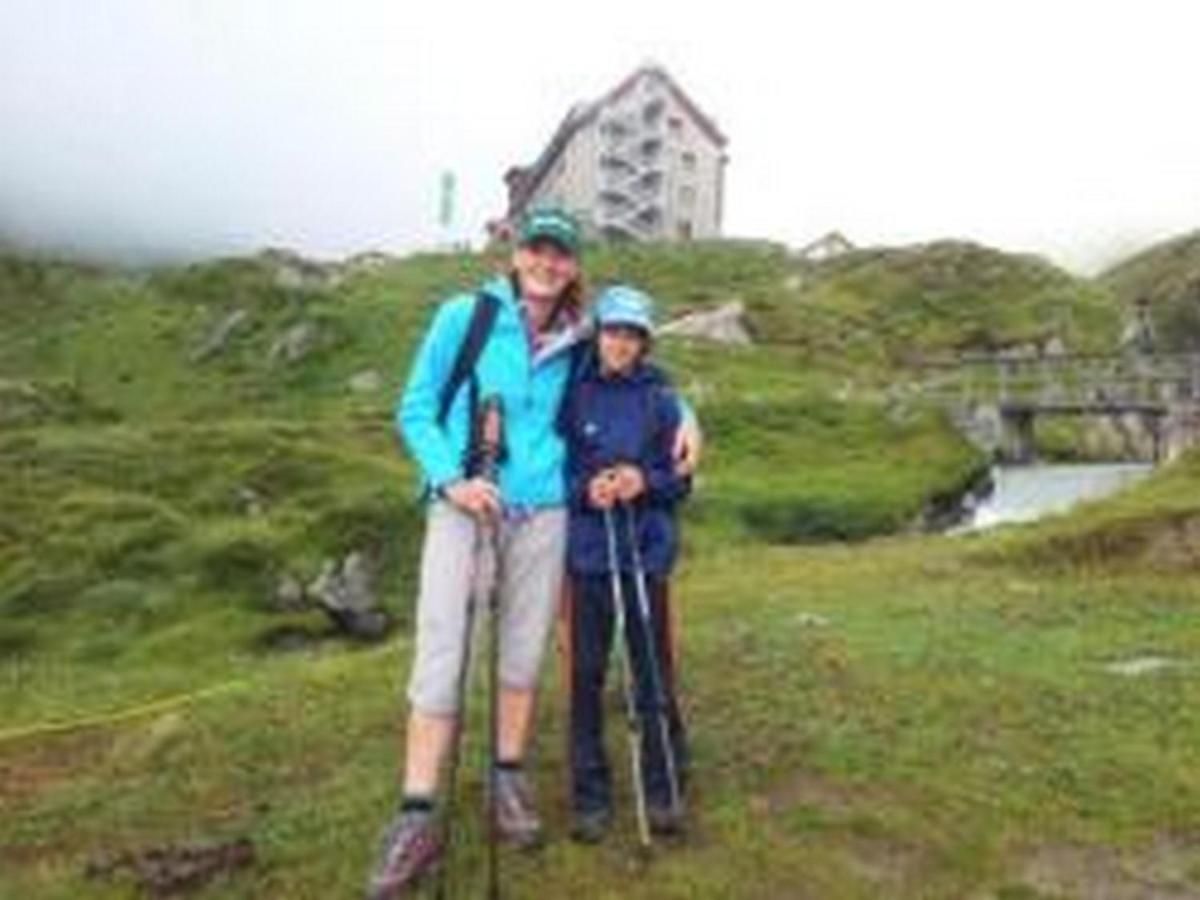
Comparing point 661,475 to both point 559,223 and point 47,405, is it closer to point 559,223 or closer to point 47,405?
point 559,223

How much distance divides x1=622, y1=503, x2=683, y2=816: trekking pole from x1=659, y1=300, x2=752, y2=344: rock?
10507 centimetres

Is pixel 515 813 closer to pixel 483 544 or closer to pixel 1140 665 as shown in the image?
pixel 483 544

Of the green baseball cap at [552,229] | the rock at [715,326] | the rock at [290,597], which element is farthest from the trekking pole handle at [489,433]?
the rock at [715,326]

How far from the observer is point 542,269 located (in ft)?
53.2

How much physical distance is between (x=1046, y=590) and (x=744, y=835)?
1223cm

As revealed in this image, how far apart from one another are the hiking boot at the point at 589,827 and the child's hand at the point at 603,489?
83.1 inches

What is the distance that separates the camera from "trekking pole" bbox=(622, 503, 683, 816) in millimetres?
16580

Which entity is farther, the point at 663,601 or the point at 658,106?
the point at 658,106

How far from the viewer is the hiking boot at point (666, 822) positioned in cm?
1666

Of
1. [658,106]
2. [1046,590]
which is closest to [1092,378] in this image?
[1046,590]

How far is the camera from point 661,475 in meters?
16.7

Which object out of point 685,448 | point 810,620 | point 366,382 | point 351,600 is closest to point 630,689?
point 685,448

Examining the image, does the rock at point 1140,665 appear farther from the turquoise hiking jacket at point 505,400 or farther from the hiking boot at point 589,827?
the turquoise hiking jacket at point 505,400

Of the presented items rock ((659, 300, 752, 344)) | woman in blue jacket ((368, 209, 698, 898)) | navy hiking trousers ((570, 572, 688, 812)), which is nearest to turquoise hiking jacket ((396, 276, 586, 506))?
Answer: woman in blue jacket ((368, 209, 698, 898))
